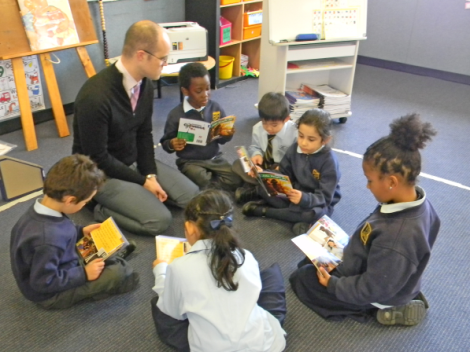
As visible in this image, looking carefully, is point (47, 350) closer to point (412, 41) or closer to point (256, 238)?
point (256, 238)

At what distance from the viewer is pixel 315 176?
2248 mm

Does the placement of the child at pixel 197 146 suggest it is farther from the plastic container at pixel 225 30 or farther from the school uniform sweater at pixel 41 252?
the plastic container at pixel 225 30

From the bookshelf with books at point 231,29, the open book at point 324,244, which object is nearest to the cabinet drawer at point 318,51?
the bookshelf with books at point 231,29

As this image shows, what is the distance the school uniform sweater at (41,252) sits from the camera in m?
1.53

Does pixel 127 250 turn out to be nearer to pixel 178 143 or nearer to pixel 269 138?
pixel 178 143

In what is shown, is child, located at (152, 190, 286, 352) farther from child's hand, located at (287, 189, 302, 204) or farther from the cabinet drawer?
the cabinet drawer

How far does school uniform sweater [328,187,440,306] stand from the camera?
1.41 metres

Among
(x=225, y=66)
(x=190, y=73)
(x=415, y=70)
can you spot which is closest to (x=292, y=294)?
(x=190, y=73)

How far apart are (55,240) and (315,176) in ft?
4.38

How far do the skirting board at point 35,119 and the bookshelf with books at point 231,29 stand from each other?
1.51 metres

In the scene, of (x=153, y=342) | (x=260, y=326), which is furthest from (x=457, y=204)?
(x=153, y=342)

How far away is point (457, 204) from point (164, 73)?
2356mm

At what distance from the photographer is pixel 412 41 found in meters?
5.00

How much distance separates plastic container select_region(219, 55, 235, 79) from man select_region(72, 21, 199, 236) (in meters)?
2.32
